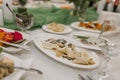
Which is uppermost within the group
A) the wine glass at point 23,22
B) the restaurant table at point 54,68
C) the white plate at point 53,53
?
the wine glass at point 23,22

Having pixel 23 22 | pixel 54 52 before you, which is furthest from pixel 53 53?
pixel 23 22

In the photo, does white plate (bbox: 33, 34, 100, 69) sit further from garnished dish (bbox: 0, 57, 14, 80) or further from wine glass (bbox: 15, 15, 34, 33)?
garnished dish (bbox: 0, 57, 14, 80)

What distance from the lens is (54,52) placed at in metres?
0.76

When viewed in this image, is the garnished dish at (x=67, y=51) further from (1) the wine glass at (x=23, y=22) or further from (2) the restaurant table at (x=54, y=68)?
(1) the wine glass at (x=23, y=22)

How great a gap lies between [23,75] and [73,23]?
63 centimetres

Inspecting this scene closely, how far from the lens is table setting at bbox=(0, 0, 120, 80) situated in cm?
61

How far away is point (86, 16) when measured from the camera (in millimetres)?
1294

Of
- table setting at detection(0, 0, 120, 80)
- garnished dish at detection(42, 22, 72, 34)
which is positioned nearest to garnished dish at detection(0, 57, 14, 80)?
table setting at detection(0, 0, 120, 80)

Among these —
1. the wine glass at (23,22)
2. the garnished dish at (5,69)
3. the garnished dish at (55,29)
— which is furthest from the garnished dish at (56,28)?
the garnished dish at (5,69)

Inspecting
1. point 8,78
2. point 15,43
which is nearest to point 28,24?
point 15,43

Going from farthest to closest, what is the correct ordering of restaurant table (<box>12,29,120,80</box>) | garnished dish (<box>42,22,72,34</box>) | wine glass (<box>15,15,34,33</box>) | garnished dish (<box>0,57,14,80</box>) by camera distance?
1. garnished dish (<box>42,22,72,34</box>)
2. wine glass (<box>15,15,34,33</box>)
3. restaurant table (<box>12,29,120,80</box>)
4. garnished dish (<box>0,57,14,80</box>)

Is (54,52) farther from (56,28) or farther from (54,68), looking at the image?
(56,28)

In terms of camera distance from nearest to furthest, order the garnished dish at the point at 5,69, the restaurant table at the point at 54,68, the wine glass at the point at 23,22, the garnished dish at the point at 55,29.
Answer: the garnished dish at the point at 5,69 < the restaurant table at the point at 54,68 < the wine glass at the point at 23,22 < the garnished dish at the point at 55,29

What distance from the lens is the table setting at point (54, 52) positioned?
2.01ft
